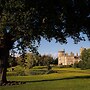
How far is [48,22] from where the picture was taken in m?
35.7

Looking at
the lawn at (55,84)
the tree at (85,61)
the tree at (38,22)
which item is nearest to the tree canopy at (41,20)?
the tree at (38,22)

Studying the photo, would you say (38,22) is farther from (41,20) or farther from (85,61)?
(85,61)

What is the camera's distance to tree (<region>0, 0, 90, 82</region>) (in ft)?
104

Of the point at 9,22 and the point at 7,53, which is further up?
the point at 9,22

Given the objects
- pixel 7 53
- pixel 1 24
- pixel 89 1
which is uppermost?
pixel 89 1

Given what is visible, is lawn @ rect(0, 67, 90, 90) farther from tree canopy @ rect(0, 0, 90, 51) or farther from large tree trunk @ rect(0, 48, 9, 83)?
tree canopy @ rect(0, 0, 90, 51)

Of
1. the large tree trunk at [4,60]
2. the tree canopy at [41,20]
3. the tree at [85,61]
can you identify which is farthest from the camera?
the tree at [85,61]

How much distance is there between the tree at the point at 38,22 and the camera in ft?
104

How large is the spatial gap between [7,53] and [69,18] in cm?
931

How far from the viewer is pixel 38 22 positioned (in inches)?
1371

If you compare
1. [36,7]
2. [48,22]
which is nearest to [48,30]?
[48,22]

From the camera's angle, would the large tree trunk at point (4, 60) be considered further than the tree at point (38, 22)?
Yes

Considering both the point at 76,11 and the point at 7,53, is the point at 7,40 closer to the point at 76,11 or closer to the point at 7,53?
the point at 7,53

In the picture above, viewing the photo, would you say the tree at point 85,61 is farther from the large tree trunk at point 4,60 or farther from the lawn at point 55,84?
the large tree trunk at point 4,60
